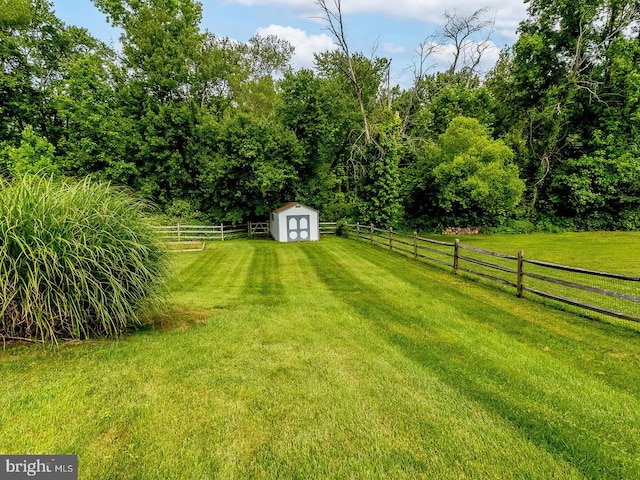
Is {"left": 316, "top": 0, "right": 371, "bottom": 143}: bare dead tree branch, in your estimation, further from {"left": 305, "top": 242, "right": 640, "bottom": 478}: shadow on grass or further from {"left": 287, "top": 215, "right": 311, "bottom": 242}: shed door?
{"left": 305, "top": 242, "right": 640, "bottom": 478}: shadow on grass

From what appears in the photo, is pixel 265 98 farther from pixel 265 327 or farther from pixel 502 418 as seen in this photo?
pixel 502 418

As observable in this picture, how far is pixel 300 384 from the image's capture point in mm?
3189

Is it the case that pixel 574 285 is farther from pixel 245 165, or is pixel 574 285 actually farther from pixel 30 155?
pixel 30 155

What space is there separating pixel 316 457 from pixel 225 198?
72.1ft

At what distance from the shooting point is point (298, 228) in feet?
64.4

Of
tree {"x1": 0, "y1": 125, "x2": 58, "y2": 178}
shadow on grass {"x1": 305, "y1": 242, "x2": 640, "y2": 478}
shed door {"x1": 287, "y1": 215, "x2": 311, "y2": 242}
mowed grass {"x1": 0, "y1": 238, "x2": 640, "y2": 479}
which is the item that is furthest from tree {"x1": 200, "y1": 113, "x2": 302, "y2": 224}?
mowed grass {"x1": 0, "y1": 238, "x2": 640, "y2": 479}

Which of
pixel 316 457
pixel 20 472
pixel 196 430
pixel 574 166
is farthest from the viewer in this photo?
pixel 574 166

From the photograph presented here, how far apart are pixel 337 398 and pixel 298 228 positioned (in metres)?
16.9

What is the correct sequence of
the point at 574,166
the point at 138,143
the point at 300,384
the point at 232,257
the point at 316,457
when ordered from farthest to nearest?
the point at 574,166 < the point at 138,143 < the point at 232,257 < the point at 300,384 < the point at 316,457

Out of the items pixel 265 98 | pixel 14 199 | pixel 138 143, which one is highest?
pixel 265 98

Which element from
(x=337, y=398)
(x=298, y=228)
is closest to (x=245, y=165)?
(x=298, y=228)

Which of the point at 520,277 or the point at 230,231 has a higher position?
the point at 230,231

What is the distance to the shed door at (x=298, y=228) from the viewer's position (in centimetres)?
1958

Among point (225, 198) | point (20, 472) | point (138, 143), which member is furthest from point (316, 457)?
point (138, 143)
